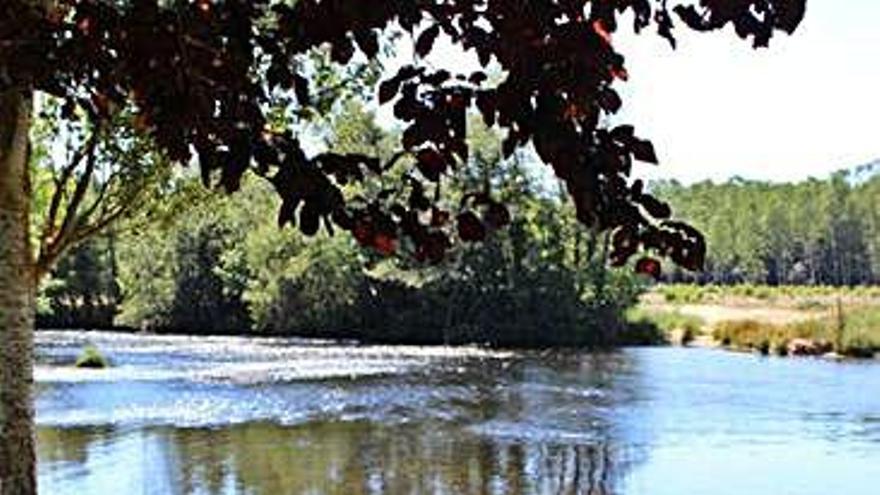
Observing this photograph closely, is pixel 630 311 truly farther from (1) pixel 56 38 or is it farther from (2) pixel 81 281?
(1) pixel 56 38

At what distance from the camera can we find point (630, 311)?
77.8 metres

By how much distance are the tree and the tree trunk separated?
2.35 meters

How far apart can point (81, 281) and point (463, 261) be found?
3253 centimetres

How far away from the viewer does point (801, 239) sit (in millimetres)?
159125

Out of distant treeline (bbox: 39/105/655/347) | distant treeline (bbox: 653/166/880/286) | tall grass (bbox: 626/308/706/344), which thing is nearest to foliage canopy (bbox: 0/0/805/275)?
distant treeline (bbox: 39/105/655/347)

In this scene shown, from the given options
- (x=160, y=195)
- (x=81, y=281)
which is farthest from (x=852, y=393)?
(x=81, y=281)

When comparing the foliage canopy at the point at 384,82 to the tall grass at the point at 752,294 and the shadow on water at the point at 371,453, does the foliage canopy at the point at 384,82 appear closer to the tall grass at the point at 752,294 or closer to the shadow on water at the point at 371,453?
the shadow on water at the point at 371,453

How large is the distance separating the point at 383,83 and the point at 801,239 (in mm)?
161493

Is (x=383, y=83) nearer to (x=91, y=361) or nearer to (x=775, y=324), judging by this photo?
(x=91, y=361)

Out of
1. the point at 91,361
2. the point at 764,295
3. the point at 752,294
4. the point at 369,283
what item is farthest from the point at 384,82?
the point at 752,294

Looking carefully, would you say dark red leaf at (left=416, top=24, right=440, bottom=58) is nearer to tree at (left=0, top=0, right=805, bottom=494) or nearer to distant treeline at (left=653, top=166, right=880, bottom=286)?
tree at (left=0, top=0, right=805, bottom=494)

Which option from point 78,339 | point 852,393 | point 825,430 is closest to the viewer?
point 825,430

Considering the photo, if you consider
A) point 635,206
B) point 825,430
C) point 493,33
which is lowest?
point 825,430

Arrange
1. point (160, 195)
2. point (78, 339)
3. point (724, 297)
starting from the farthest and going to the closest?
point (724, 297)
point (78, 339)
point (160, 195)
